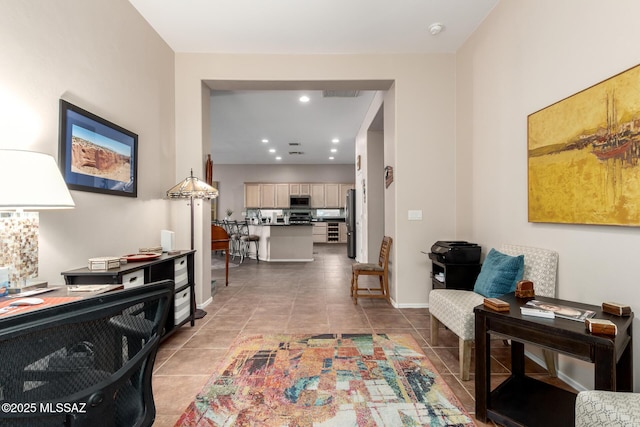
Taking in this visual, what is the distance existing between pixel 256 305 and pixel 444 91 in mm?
3578

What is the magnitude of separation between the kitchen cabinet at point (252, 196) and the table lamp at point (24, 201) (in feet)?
30.0

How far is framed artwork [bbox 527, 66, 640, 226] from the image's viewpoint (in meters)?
1.60

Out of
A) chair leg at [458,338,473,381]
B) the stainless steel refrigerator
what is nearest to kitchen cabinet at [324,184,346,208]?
the stainless steel refrigerator

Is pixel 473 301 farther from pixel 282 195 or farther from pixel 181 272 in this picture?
pixel 282 195

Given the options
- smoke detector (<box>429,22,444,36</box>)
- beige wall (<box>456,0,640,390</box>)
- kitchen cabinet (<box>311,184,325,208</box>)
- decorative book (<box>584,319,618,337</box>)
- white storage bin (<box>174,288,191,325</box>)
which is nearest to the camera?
decorative book (<box>584,319,618,337</box>)

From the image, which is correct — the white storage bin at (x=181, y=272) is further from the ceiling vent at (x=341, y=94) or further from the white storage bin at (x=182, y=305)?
the ceiling vent at (x=341, y=94)

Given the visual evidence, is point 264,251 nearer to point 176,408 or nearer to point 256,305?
point 256,305

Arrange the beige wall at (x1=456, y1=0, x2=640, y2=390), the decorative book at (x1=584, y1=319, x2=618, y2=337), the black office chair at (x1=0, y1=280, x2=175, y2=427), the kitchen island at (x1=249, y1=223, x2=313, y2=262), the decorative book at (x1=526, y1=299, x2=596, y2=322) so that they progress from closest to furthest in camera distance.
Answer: the black office chair at (x1=0, y1=280, x2=175, y2=427) < the decorative book at (x1=584, y1=319, x2=618, y2=337) < the decorative book at (x1=526, y1=299, x2=596, y2=322) < the beige wall at (x1=456, y1=0, x2=640, y2=390) < the kitchen island at (x1=249, y1=223, x2=313, y2=262)

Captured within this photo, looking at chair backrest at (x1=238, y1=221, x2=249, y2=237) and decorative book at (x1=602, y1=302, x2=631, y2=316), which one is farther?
chair backrest at (x1=238, y1=221, x2=249, y2=237)

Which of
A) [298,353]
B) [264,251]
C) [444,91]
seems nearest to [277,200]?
[264,251]

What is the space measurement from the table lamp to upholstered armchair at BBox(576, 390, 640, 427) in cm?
243

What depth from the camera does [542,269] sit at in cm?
214

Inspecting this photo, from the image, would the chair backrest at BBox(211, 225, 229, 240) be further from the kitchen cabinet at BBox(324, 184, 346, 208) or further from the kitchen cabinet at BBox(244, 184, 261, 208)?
the kitchen cabinet at BBox(324, 184, 346, 208)

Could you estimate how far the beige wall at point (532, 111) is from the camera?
169 cm
